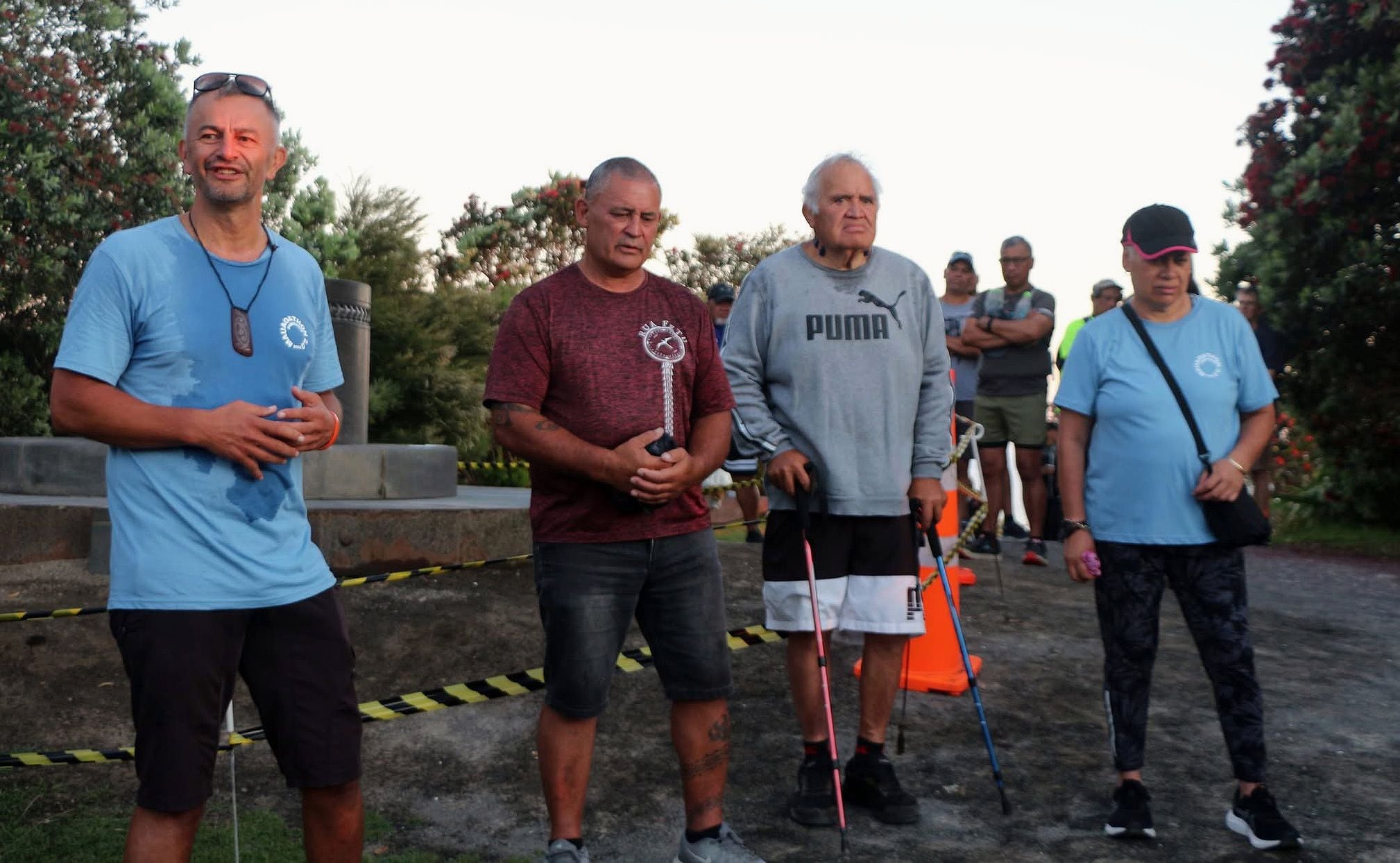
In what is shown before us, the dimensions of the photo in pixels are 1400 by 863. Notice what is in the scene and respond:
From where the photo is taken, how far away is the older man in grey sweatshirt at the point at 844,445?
4457 mm

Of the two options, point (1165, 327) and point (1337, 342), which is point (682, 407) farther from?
point (1337, 342)

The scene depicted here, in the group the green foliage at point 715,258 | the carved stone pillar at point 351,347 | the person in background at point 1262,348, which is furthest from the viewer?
the green foliage at point 715,258

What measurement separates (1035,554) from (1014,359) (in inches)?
57.0

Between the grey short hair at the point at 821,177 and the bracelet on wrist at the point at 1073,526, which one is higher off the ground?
the grey short hair at the point at 821,177

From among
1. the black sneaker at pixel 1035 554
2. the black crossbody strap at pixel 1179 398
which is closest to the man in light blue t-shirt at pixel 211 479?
the black crossbody strap at pixel 1179 398

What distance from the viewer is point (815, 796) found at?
446 cm

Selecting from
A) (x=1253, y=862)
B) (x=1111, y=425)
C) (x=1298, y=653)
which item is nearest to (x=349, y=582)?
(x=1111, y=425)

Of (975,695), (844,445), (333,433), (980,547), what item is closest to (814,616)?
(844,445)

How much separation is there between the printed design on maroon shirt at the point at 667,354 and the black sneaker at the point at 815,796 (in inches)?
53.4

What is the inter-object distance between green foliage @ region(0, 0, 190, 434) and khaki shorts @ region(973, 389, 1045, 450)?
8523mm

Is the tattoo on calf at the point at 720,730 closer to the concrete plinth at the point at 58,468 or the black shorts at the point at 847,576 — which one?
the black shorts at the point at 847,576

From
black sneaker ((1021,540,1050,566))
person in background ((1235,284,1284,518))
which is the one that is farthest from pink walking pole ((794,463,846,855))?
person in background ((1235,284,1284,518))

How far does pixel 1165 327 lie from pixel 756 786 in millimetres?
2133

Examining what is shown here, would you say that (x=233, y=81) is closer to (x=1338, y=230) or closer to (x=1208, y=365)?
(x=1208, y=365)
